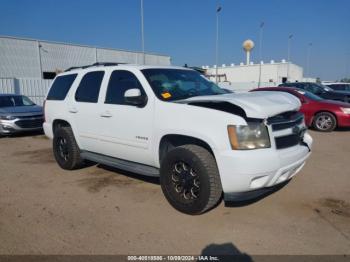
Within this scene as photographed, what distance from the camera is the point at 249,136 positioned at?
315 centimetres

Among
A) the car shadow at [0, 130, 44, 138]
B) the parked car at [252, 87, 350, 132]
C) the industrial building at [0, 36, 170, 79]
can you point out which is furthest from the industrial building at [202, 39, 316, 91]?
the car shadow at [0, 130, 44, 138]

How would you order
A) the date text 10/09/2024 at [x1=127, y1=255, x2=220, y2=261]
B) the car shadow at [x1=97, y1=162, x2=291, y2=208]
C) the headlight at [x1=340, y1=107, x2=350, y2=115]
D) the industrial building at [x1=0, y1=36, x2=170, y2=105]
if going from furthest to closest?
the industrial building at [x1=0, y1=36, x2=170, y2=105] < the headlight at [x1=340, y1=107, x2=350, y2=115] < the car shadow at [x1=97, y1=162, x2=291, y2=208] < the date text 10/09/2024 at [x1=127, y1=255, x2=220, y2=261]

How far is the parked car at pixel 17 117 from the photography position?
9.55m

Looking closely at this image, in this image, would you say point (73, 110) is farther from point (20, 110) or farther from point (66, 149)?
point (20, 110)

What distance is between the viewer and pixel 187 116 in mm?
3473

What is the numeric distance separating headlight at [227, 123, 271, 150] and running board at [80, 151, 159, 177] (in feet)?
4.42

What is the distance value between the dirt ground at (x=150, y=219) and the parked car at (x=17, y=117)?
16.3 ft

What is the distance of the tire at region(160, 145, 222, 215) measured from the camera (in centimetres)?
329

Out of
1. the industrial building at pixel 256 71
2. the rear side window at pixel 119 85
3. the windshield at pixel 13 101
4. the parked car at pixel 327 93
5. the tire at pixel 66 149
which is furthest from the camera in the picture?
the industrial building at pixel 256 71

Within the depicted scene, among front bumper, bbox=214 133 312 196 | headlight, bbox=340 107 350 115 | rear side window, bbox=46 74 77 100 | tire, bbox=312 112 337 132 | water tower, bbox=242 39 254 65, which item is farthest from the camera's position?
water tower, bbox=242 39 254 65

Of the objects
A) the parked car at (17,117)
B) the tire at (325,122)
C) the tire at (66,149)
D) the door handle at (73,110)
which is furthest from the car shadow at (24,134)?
the tire at (325,122)

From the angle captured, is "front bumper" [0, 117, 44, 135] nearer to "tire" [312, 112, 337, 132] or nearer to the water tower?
"tire" [312, 112, 337, 132]

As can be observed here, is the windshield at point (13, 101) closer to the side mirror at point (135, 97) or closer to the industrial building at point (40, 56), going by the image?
the side mirror at point (135, 97)

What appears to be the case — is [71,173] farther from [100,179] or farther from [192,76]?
[192,76]
